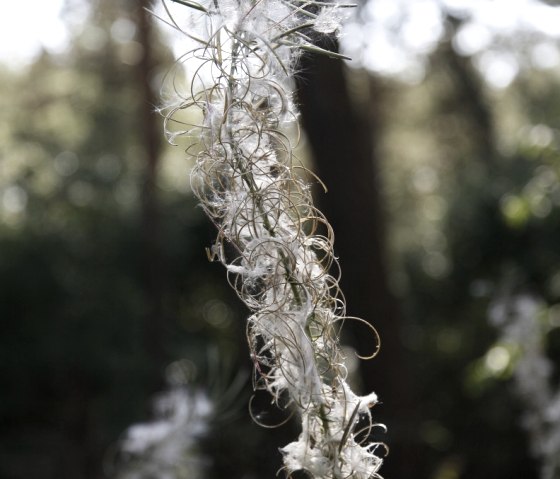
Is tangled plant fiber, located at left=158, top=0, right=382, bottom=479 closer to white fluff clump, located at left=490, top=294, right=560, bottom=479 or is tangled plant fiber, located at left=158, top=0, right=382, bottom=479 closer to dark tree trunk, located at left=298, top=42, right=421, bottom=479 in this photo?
white fluff clump, located at left=490, top=294, right=560, bottom=479

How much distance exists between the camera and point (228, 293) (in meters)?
8.30

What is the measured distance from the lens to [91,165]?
9.59m

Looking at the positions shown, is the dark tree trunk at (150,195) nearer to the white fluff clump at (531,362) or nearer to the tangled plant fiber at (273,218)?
the white fluff clump at (531,362)

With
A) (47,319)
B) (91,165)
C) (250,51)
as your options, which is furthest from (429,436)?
(91,165)

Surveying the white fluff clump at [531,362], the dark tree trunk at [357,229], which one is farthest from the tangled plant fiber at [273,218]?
the dark tree trunk at [357,229]

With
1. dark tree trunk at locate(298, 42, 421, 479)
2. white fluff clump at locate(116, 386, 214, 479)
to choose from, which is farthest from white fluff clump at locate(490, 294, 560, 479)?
white fluff clump at locate(116, 386, 214, 479)

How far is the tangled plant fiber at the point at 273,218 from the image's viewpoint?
1111mm

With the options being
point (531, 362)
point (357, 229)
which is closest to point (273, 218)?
point (531, 362)

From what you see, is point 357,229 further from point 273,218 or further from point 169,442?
point 273,218

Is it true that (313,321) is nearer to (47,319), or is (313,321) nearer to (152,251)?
(152,251)

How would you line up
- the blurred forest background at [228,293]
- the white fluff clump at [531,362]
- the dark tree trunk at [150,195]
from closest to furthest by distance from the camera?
the white fluff clump at [531,362] → the blurred forest background at [228,293] → the dark tree trunk at [150,195]

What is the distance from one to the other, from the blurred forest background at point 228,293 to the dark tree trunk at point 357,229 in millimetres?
12

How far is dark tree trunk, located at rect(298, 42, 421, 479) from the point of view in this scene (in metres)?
4.76

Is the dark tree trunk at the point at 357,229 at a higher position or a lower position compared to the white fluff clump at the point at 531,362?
higher
